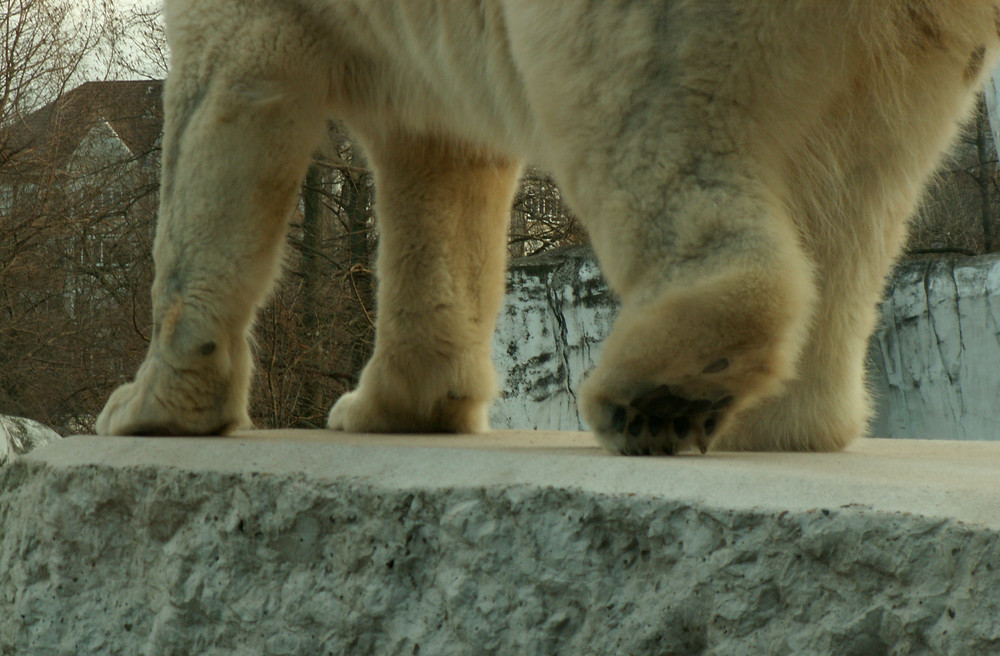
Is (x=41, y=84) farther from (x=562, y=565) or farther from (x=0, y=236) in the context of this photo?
(x=562, y=565)

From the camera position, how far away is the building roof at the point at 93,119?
8039 millimetres

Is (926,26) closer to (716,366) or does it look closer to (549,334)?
(716,366)

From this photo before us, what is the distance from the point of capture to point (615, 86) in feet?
5.60

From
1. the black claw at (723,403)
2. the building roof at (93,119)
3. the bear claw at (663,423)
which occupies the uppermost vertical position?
the building roof at (93,119)

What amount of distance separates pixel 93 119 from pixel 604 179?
745 centimetres

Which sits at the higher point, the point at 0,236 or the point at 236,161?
the point at 0,236

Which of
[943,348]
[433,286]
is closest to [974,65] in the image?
[433,286]

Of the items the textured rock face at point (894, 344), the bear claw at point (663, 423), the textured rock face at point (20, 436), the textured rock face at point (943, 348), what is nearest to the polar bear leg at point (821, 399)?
the bear claw at point (663, 423)

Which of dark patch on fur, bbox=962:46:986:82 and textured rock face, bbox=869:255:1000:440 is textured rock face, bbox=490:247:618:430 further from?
dark patch on fur, bbox=962:46:986:82

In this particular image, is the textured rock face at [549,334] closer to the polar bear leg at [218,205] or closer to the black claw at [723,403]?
the polar bear leg at [218,205]

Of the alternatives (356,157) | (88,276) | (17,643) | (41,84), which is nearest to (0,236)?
(88,276)

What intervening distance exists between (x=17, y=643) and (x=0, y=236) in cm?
648

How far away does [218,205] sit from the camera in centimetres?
238

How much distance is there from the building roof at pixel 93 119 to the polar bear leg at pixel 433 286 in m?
5.79
